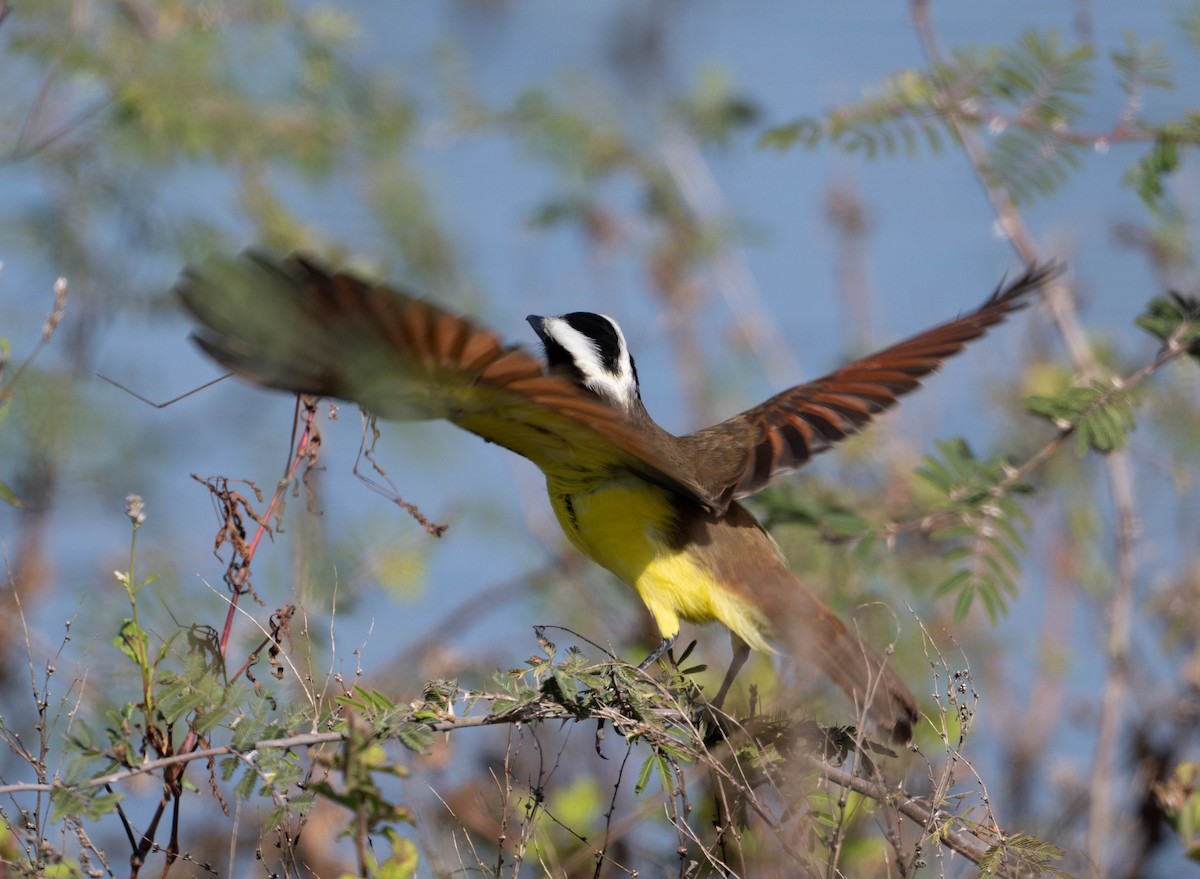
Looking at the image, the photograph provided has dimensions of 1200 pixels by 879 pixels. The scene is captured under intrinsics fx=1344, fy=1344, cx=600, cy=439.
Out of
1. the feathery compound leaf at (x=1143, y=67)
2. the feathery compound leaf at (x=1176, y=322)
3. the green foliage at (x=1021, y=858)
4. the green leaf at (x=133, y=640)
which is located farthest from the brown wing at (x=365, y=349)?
the feathery compound leaf at (x=1143, y=67)

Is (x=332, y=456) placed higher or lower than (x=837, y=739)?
higher

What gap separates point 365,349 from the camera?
2219 mm

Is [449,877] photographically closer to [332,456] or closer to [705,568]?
[705,568]

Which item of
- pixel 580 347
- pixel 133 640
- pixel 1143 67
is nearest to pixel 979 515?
pixel 580 347

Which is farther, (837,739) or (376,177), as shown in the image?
(376,177)

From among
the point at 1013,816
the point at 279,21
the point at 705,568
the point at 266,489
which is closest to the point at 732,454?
the point at 705,568

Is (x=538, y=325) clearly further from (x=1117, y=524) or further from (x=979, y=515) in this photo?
(x=1117, y=524)

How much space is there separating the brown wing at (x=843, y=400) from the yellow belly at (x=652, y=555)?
0.16 metres

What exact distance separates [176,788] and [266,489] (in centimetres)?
311

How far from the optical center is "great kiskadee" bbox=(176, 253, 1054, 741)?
2094mm

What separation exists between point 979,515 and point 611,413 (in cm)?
144

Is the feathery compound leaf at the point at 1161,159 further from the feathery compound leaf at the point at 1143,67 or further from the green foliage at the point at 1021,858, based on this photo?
the green foliage at the point at 1021,858

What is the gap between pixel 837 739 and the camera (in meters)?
2.50

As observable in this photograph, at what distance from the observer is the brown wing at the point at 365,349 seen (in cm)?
204
